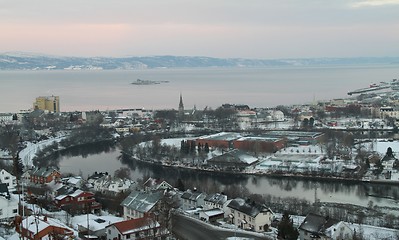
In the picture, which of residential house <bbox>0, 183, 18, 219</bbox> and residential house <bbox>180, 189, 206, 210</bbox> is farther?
residential house <bbox>180, 189, 206, 210</bbox>

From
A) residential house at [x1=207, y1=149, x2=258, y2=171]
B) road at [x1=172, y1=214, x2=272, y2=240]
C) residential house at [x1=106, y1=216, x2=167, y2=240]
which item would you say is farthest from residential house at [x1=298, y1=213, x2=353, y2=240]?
residential house at [x1=207, y1=149, x2=258, y2=171]

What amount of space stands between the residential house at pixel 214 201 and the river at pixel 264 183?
1.49 meters

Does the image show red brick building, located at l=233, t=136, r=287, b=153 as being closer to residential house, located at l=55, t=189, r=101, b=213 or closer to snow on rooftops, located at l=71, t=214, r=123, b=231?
residential house, located at l=55, t=189, r=101, b=213

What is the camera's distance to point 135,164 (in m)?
9.08

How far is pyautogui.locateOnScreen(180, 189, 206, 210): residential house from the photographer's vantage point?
18.0ft

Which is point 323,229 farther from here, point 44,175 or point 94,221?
point 44,175

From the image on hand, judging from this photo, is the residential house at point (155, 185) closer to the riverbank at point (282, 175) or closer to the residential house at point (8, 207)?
the residential house at point (8, 207)

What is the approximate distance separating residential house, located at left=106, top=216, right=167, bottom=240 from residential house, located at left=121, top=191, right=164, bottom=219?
0.39 metres

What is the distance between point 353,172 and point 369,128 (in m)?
5.85

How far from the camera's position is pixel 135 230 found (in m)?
4.23

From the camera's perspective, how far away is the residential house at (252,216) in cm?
464

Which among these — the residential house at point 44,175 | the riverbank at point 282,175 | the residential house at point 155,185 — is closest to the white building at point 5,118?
the riverbank at point 282,175

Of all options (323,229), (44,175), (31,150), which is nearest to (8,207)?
(44,175)

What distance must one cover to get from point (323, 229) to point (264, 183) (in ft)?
10.6
